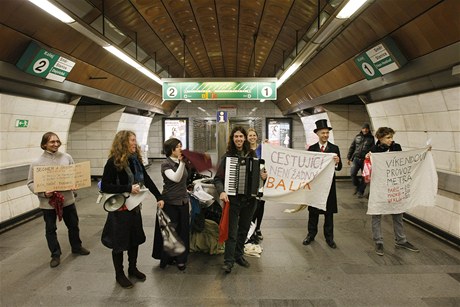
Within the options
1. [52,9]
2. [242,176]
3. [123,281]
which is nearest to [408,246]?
[242,176]

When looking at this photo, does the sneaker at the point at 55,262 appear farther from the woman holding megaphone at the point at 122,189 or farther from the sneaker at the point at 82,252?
the woman holding megaphone at the point at 122,189

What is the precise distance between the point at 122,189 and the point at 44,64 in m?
3.27

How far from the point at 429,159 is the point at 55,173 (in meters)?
4.98

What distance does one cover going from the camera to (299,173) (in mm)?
3754

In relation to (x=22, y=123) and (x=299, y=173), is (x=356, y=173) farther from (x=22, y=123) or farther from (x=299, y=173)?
(x=22, y=123)

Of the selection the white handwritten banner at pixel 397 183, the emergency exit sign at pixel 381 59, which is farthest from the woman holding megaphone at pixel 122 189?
the emergency exit sign at pixel 381 59

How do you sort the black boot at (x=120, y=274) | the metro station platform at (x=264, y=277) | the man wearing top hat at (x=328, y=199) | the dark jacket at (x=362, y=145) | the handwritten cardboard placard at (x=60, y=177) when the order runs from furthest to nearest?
the dark jacket at (x=362, y=145), the man wearing top hat at (x=328, y=199), the handwritten cardboard placard at (x=60, y=177), the black boot at (x=120, y=274), the metro station platform at (x=264, y=277)

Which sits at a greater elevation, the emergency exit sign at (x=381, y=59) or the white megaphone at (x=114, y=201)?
the emergency exit sign at (x=381, y=59)

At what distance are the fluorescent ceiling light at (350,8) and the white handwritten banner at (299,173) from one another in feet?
5.63

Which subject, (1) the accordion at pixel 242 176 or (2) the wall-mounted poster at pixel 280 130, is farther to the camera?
(2) the wall-mounted poster at pixel 280 130

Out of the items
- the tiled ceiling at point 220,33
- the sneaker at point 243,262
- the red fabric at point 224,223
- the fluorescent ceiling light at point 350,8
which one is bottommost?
the sneaker at point 243,262

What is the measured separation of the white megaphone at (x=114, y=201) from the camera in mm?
2717

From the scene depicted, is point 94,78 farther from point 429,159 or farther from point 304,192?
point 429,159

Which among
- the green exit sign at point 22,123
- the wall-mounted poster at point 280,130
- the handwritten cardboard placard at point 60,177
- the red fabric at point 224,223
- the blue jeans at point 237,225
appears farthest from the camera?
the wall-mounted poster at point 280,130
